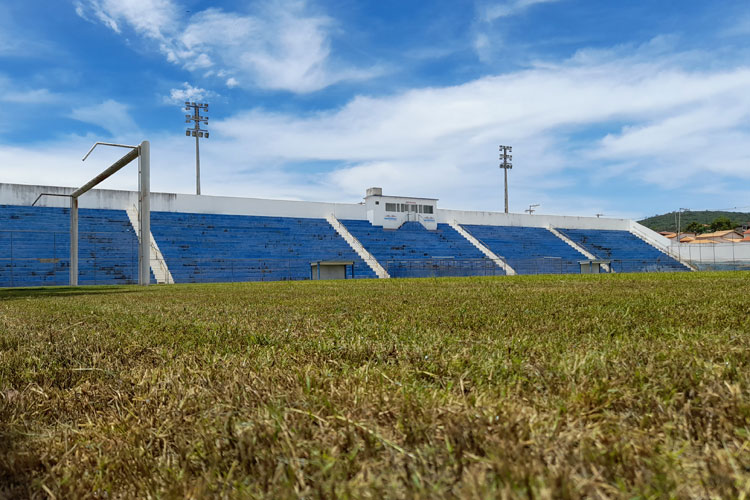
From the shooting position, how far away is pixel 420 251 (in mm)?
34406

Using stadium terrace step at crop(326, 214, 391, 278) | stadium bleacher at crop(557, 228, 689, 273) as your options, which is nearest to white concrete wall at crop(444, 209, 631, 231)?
stadium bleacher at crop(557, 228, 689, 273)

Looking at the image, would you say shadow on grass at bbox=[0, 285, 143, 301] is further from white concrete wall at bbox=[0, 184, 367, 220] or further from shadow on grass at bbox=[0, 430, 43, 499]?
white concrete wall at bbox=[0, 184, 367, 220]

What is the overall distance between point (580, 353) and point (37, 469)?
1546 mm

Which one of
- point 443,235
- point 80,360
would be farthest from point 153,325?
point 443,235

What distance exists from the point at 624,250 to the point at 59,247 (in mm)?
37982

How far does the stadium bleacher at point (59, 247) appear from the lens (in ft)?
79.7

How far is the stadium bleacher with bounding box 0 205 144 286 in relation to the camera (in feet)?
79.7

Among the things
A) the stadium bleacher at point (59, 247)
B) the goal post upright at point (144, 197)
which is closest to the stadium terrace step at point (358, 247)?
the stadium bleacher at point (59, 247)

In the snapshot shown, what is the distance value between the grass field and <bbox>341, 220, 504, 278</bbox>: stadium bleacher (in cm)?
2825

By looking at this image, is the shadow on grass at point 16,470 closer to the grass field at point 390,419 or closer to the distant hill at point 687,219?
the grass field at point 390,419

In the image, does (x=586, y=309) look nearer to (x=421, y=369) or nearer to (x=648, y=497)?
(x=421, y=369)

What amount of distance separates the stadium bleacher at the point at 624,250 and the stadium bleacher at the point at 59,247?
30.0m

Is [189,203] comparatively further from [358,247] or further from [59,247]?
[358,247]

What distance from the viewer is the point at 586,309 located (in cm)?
356
